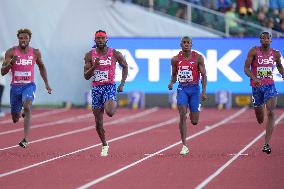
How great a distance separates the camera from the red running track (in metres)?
12.0

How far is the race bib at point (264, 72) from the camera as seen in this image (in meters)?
16.5

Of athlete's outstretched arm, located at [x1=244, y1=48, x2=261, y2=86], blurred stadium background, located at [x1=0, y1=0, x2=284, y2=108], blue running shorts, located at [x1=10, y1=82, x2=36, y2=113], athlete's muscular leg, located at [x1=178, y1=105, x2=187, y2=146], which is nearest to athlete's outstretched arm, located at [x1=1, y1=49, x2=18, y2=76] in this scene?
blue running shorts, located at [x1=10, y1=82, x2=36, y2=113]

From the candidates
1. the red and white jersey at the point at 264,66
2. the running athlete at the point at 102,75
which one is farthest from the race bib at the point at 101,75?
the red and white jersey at the point at 264,66

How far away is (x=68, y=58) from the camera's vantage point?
101 ft

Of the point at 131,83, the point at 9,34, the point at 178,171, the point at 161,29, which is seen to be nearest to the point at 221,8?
the point at 161,29

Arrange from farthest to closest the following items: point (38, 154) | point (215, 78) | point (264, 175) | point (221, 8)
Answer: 1. point (221, 8)
2. point (215, 78)
3. point (38, 154)
4. point (264, 175)

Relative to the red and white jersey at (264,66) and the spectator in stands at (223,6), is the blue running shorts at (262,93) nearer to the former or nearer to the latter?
the red and white jersey at (264,66)

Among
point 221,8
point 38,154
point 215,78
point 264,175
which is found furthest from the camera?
point 221,8

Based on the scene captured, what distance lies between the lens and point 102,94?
15453mm

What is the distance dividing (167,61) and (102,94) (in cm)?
1481

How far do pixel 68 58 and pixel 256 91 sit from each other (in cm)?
1487

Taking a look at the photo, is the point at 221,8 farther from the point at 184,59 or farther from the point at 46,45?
the point at 184,59

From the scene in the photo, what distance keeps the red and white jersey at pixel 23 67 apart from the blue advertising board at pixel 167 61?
43.3 ft

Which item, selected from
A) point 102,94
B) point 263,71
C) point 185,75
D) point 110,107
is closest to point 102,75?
point 102,94
